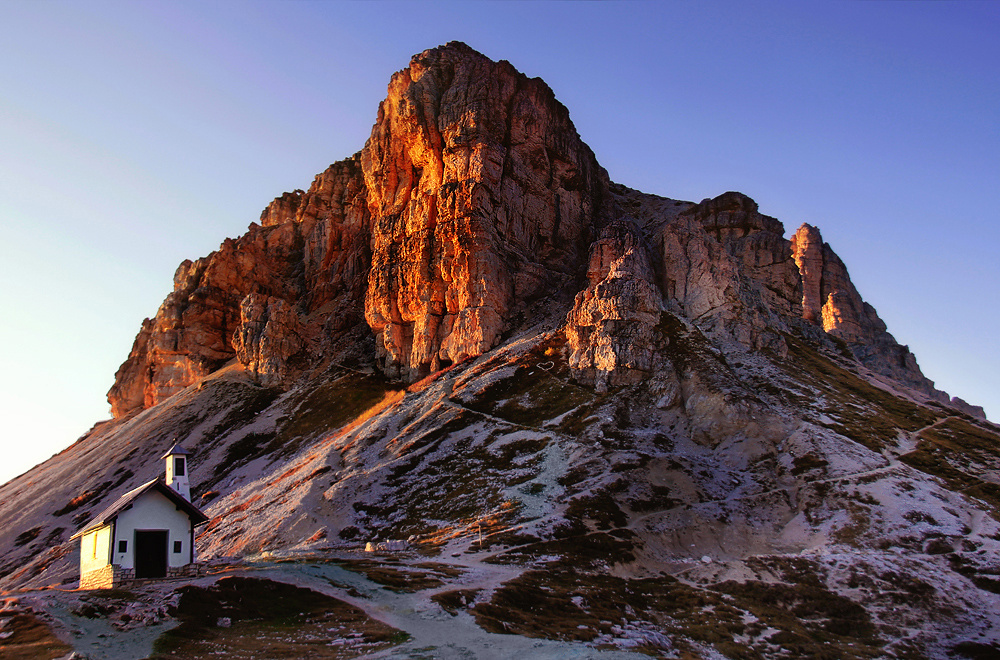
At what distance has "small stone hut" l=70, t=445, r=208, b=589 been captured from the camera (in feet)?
136

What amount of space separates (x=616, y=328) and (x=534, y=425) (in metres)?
16.6

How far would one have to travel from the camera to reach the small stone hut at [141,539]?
41.3 metres

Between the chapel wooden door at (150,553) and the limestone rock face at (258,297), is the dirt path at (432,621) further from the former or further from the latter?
the limestone rock face at (258,297)

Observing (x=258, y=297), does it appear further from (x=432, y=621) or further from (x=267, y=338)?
(x=432, y=621)

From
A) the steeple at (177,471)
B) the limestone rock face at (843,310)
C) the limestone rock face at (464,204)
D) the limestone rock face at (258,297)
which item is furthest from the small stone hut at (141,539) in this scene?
the limestone rock face at (843,310)

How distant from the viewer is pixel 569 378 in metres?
91.6

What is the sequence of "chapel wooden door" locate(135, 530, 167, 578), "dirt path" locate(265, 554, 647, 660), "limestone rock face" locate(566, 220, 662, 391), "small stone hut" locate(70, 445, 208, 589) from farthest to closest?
1. "limestone rock face" locate(566, 220, 662, 391)
2. "chapel wooden door" locate(135, 530, 167, 578)
3. "small stone hut" locate(70, 445, 208, 589)
4. "dirt path" locate(265, 554, 647, 660)

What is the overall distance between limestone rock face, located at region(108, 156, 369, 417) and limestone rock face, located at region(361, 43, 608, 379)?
11975mm

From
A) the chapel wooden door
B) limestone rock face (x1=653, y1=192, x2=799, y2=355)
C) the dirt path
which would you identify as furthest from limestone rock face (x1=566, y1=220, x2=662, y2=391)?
the chapel wooden door

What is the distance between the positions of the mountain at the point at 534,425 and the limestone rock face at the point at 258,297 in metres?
0.61

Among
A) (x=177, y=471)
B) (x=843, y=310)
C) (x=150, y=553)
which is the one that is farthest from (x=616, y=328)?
(x=843, y=310)

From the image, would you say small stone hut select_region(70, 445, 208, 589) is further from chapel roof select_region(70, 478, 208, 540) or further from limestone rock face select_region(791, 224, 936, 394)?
limestone rock face select_region(791, 224, 936, 394)

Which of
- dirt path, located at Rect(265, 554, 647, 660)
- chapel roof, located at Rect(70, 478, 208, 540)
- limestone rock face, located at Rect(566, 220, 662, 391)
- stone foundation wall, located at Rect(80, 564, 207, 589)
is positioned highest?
limestone rock face, located at Rect(566, 220, 662, 391)

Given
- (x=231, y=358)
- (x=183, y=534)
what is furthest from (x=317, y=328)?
(x=183, y=534)
